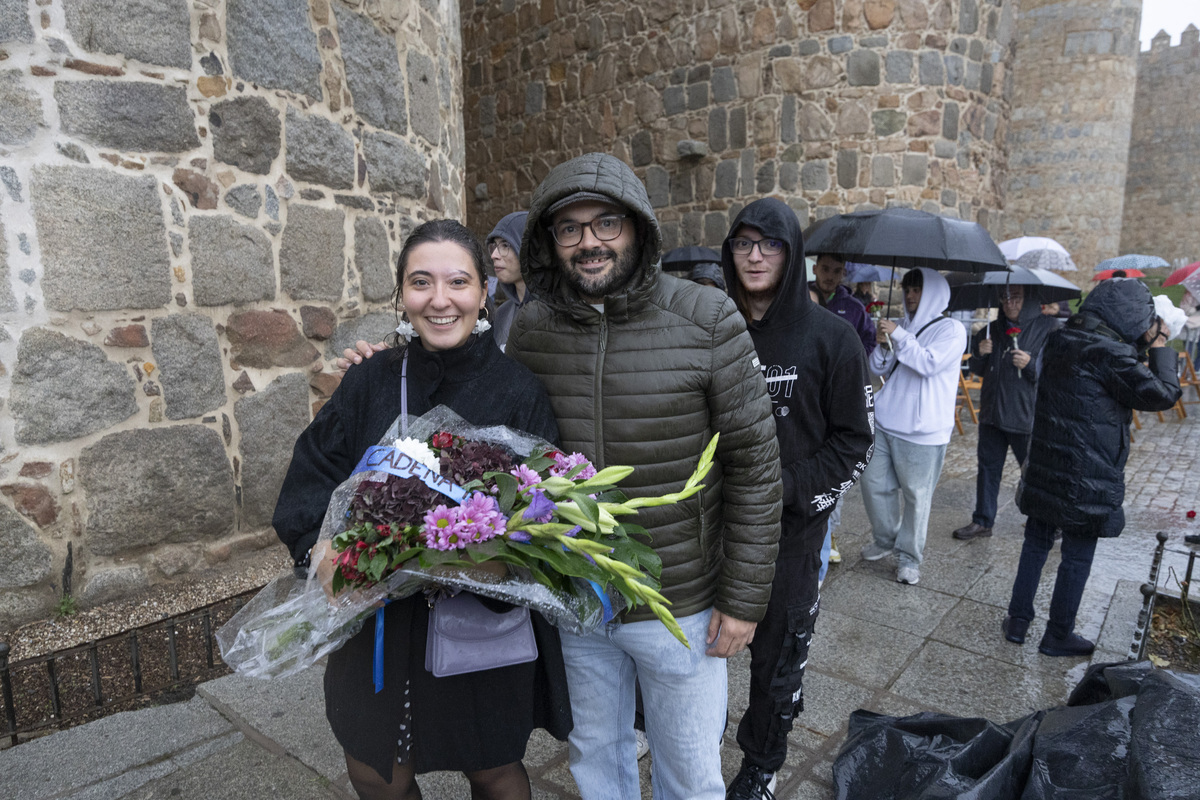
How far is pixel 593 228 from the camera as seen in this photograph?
72.2 inches

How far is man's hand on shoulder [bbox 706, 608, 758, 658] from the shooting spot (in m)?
1.88

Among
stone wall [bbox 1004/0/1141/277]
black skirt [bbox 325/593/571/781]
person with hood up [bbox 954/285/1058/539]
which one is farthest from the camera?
Answer: stone wall [bbox 1004/0/1141/277]

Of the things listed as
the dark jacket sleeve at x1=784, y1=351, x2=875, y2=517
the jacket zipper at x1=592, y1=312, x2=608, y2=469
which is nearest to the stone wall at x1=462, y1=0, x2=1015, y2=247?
the dark jacket sleeve at x1=784, y1=351, x2=875, y2=517

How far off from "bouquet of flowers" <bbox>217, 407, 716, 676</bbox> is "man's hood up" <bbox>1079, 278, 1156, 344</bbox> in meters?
2.91

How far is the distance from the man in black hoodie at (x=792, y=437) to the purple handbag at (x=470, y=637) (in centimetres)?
100

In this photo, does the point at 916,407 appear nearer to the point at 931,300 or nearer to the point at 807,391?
the point at 931,300

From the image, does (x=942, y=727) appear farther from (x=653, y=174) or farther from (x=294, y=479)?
(x=653, y=174)

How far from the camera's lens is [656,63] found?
900cm

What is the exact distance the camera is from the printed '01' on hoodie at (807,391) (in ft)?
7.70

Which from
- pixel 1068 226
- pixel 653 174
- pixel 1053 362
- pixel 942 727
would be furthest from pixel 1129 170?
pixel 942 727

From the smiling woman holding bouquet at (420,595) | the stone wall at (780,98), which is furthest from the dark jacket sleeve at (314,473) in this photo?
the stone wall at (780,98)

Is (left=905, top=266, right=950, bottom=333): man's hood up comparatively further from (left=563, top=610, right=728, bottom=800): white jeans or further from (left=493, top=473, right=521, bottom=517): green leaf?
(left=493, top=473, right=521, bottom=517): green leaf

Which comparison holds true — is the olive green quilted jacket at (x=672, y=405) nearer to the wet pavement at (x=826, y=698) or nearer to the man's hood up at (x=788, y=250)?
the man's hood up at (x=788, y=250)

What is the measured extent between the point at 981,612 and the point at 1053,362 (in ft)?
4.64
